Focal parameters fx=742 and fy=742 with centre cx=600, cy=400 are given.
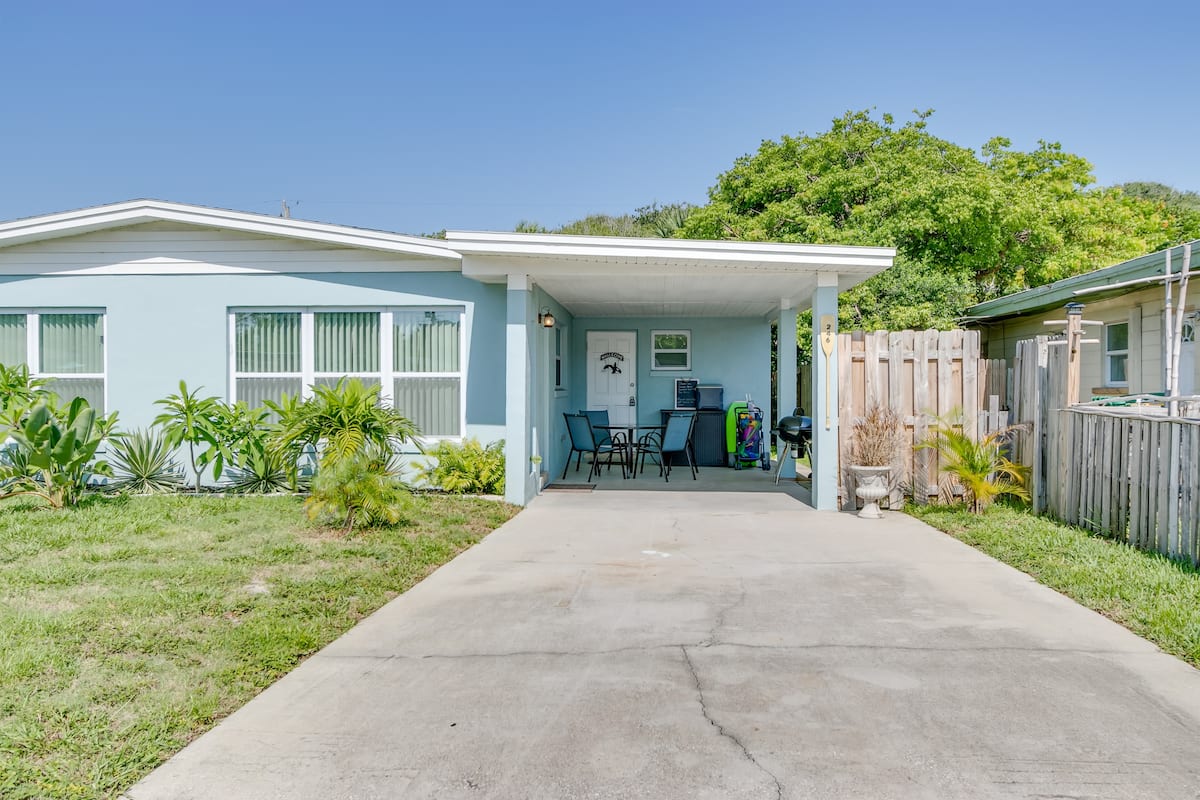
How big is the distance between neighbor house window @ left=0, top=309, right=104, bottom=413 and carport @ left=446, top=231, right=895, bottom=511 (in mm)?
4752

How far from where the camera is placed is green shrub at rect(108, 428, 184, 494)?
27.5 ft

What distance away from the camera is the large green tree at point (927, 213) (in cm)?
1636

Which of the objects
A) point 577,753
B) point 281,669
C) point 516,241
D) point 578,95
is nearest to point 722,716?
point 577,753

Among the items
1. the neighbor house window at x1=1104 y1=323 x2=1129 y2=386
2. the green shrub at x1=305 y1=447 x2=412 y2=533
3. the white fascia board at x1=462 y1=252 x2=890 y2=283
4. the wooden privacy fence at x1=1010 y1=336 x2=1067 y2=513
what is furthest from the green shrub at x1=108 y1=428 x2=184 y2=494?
the neighbor house window at x1=1104 y1=323 x2=1129 y2=386

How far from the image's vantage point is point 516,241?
741 centimetres

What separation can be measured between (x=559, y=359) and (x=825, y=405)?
172 inches

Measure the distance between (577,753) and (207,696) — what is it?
1.59m

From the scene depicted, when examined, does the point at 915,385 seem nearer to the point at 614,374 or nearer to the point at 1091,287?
the point at 1091,287

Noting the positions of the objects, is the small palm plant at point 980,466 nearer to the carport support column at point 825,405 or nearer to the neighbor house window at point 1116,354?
the carport support column at point 825,405

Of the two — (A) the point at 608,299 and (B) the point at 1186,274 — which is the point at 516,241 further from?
(B) the point at 1186,274

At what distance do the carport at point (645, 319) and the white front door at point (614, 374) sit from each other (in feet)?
0.06

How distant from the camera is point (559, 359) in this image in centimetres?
1088

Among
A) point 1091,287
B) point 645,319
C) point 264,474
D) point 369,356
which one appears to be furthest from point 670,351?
point 264,474

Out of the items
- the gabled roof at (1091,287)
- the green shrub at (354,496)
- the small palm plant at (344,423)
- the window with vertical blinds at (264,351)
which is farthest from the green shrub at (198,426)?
the gabled roof at (1091,287)
